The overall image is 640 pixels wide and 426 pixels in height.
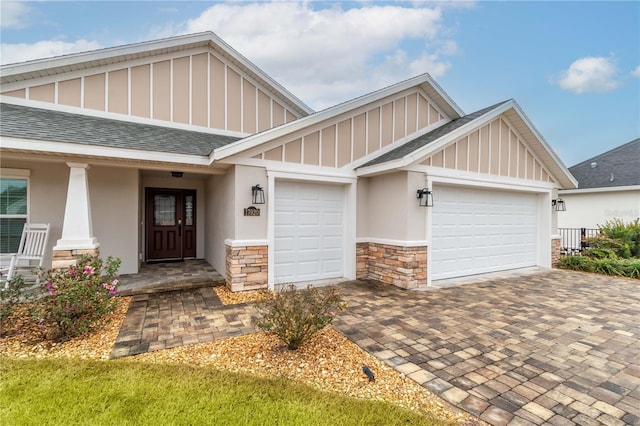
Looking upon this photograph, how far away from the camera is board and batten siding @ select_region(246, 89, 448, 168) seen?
22.8 feet

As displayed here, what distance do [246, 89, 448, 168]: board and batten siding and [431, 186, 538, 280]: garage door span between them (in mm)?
2197

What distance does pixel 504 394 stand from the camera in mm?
2902

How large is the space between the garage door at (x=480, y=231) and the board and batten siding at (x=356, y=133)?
2.20 meters

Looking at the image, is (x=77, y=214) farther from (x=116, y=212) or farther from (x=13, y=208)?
(x=13, y=208)

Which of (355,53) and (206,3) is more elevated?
(355,53)

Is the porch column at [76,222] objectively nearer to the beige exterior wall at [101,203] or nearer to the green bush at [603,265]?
the beige exterior wall at [101,203]

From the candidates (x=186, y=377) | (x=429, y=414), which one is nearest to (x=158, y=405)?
(x=186, y=377)

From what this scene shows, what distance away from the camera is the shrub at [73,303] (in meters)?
A: 4.02

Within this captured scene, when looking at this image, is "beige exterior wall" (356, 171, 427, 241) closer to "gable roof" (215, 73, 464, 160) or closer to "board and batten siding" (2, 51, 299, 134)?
"gable roof" (215, 73, 464, 160)

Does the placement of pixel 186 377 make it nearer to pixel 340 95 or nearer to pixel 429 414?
pixel 429 414

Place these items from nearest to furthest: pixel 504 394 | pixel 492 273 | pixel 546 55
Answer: pixel 504 394 < pixel 492 273 < pixel 546 55

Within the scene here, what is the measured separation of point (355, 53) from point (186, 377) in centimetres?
1509

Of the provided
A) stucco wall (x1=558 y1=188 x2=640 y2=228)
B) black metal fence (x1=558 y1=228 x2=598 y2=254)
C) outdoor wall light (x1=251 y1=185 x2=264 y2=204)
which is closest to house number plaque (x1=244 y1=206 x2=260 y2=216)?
outdoor wall light (x1=251 y1=185 x2=264 y2=204)

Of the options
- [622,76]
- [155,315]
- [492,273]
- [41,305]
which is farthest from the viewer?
[622,76]
